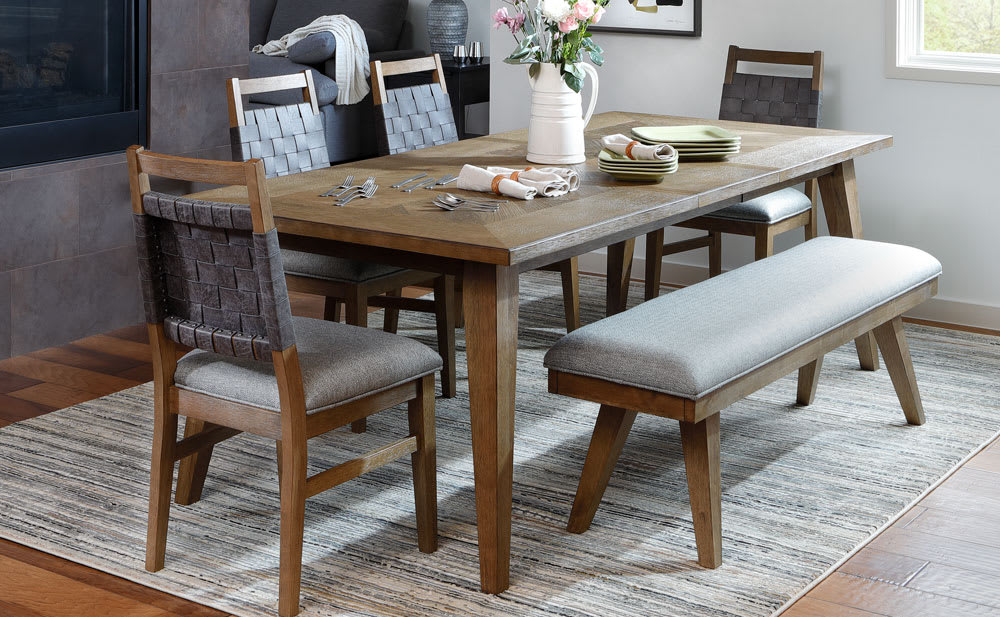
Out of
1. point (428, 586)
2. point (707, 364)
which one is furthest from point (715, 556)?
point (428, 586)

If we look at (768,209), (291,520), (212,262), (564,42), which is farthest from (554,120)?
(291,520)

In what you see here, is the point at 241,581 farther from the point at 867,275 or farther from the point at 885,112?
the point at 885,112

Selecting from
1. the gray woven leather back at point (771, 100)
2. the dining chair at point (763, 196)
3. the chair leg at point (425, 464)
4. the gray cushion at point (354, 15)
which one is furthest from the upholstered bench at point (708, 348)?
the gray cushion at point (354, 15)

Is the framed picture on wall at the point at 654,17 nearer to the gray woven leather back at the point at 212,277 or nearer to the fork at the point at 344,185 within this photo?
the fork at the point at 344,185

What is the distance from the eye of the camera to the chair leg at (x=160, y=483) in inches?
95.5

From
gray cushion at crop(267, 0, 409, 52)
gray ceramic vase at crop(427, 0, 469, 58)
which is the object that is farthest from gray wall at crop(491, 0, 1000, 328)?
gray cushion at crop(267, 0, 409, 52)

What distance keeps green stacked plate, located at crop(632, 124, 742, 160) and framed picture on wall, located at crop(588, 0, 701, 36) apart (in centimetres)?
151

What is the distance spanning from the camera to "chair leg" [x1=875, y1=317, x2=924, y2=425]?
3236mm

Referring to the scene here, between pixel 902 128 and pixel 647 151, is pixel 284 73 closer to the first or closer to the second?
pixel 902 128

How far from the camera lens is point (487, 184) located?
275 centimetres

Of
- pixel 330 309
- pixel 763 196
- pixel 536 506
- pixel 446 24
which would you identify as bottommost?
pixel 536 506

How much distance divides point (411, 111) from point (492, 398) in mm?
1708

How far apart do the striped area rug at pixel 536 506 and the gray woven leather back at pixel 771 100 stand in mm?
1116

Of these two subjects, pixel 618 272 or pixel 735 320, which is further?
pixel 618 272
